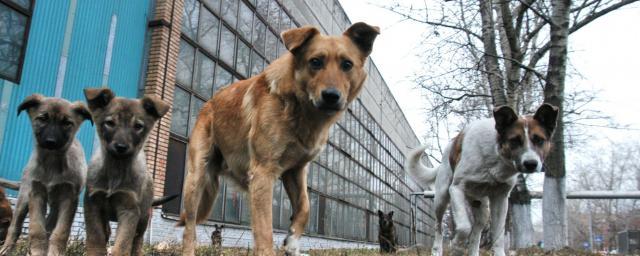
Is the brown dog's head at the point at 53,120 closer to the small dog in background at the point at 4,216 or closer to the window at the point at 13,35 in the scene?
the small dog in background at the point at 4,216

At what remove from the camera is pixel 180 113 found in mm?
15266

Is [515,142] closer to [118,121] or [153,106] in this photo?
[153,106]

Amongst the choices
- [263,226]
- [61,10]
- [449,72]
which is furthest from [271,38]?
[263,226]

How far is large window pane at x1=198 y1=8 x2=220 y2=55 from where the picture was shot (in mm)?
16578

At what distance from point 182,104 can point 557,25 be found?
11.0 m

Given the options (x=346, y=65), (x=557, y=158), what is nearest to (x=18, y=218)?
(x=346, y=65)

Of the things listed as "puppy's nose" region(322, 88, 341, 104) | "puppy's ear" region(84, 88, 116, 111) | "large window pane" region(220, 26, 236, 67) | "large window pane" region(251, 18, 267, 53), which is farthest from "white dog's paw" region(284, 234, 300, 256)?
"large window pane" region(251, 18, 267, 53)

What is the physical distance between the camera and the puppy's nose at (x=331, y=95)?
149 inches

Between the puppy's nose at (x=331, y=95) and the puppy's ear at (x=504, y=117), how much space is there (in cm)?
271

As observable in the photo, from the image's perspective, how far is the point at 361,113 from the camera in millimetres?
38594

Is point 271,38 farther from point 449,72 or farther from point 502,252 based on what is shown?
point 502,252

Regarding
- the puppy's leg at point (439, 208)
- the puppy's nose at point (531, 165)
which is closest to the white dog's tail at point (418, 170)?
the puppy's leg at point (439, 208)

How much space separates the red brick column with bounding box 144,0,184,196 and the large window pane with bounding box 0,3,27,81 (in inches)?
145

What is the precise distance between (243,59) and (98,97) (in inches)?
618
